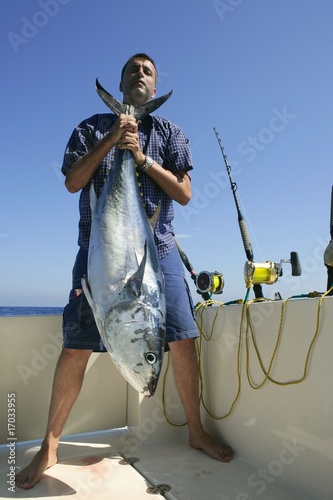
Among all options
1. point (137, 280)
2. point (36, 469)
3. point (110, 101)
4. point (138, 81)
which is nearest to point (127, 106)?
point (110, 101)

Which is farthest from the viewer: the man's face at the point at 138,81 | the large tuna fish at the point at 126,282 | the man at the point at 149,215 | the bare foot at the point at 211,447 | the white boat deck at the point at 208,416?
the man's face at the point at 138,81

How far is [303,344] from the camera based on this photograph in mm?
1771

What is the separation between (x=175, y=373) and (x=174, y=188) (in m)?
0.97

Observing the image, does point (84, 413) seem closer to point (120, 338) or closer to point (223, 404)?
point (223, 404)

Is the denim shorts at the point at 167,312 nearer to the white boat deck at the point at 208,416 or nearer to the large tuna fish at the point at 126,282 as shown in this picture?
the white boat deck at the point at 208,416

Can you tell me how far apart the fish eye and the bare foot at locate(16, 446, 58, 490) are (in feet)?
2.76

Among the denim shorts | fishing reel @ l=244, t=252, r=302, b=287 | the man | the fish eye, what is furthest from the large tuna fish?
fishing reel @ l=244, t=252, r=302, b=287

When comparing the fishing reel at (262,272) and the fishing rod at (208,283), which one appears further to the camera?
the fishing rod at (208,283)

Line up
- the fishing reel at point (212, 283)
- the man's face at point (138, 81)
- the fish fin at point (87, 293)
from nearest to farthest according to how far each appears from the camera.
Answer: the fish fin at point (87, 293), the man's face at point (138, 81), the fishing reel at point (212, 283)

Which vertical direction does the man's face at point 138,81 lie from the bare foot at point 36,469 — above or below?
above

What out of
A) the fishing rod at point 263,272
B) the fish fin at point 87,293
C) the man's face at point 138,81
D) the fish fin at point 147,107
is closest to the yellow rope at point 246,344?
the fishing rod at point 263,272

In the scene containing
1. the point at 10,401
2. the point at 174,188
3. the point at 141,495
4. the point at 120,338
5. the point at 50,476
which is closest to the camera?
the point at 120,338

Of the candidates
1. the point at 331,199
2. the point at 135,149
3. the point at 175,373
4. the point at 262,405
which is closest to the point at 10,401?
the point at 175,373

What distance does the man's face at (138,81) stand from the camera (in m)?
2.21
